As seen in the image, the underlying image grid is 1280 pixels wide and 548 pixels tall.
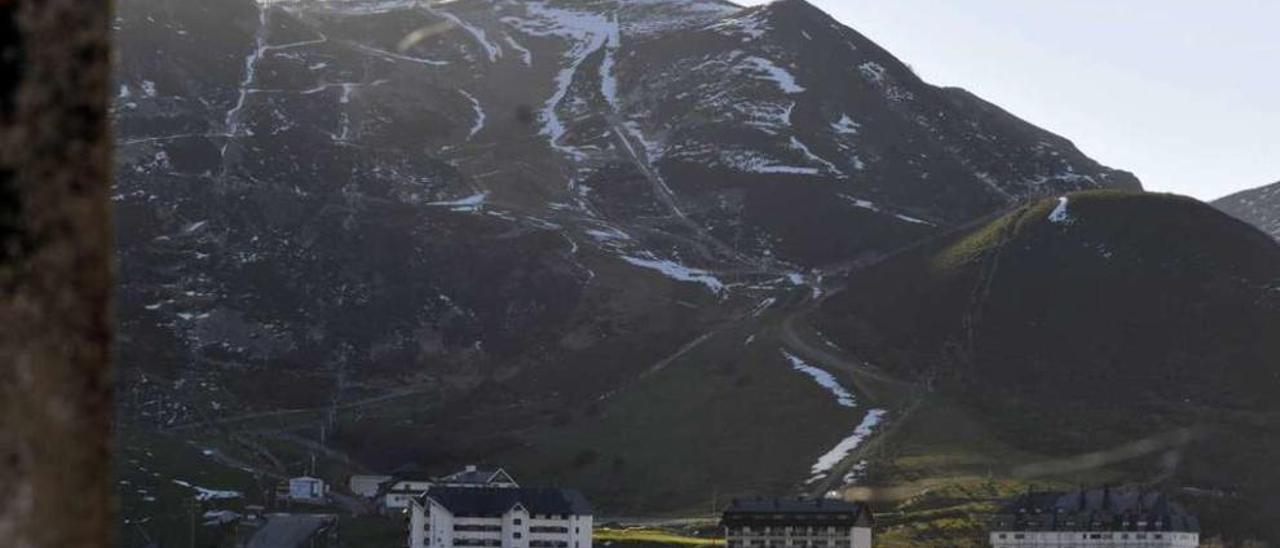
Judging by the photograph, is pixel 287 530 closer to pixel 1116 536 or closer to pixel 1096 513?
pixel 1096 513

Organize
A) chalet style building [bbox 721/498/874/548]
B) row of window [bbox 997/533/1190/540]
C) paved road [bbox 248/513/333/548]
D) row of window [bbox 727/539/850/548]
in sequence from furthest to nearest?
paved road [bbox 248/513/333/548], row of window [bbox 997/533/1190/540], chalet style building [bbox 721/498/874/548], row of window [bbox 727/539/850/548]

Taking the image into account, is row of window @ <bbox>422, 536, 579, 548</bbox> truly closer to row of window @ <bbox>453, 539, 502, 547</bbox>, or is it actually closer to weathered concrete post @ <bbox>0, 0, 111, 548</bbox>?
row of window @ <bbox>453, 539, 502, 547</bbox>

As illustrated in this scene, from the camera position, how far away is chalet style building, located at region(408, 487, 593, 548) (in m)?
169

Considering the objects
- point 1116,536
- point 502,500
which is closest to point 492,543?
point 502,500

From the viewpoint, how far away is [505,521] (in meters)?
169

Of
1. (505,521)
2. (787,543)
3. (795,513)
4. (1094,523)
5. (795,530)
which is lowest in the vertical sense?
(787,543)

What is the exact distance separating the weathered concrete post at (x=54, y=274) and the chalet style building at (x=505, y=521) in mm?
164021

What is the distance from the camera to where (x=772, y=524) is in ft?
566

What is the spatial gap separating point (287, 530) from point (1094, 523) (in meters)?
63.6

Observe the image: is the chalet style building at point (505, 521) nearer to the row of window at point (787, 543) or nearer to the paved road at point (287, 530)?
the row of window at point (787, 543)

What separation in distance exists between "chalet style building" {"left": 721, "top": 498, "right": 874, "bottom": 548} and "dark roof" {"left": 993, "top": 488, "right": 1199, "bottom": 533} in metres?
13.9

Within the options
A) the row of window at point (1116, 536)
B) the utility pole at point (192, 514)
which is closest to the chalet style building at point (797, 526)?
the row of window at point (1116, 536)

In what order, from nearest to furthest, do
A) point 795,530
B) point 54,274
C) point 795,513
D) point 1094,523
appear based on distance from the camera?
point 54,274 → point 795,530 → point 795,513 → point 1094,523

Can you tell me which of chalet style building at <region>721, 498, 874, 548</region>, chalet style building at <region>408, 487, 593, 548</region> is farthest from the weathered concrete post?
chalet style building at <region>721, 498, 874, 548</region>
